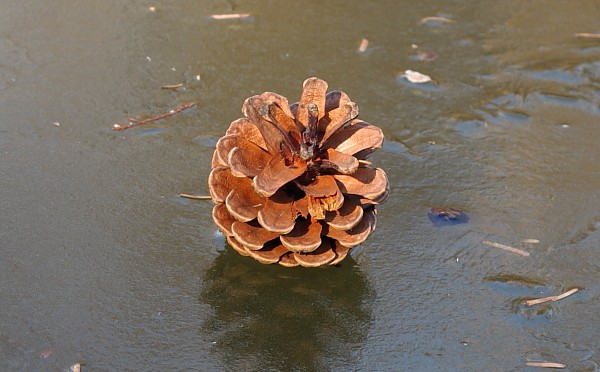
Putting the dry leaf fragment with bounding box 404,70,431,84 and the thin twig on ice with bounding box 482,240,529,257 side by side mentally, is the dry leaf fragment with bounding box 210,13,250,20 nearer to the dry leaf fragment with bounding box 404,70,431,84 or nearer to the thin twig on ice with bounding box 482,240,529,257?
the dry leaf fragment with bounding box 404,70,431,84

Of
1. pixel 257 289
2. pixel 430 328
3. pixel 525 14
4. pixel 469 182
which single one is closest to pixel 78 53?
pixel 257 289

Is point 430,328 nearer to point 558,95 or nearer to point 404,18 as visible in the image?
point 558,95

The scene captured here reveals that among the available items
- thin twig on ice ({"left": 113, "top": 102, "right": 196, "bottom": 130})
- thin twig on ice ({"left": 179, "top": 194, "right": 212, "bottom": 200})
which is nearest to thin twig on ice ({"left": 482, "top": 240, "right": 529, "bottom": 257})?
thin twig on ice ({"left": 179, "top": 194, "right": 212, "bottom": 200})

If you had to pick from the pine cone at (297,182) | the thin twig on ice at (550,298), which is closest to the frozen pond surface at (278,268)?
the thin twig on ice at (550,298)

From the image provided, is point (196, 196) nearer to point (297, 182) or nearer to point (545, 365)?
point (297, 182)

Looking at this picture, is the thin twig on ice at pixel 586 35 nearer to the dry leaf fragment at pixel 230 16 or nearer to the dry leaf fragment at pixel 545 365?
the dry leaf fragment at pixel 230 16

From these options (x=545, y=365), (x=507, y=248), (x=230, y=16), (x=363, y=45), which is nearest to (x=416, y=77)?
(x=363, y=45)
